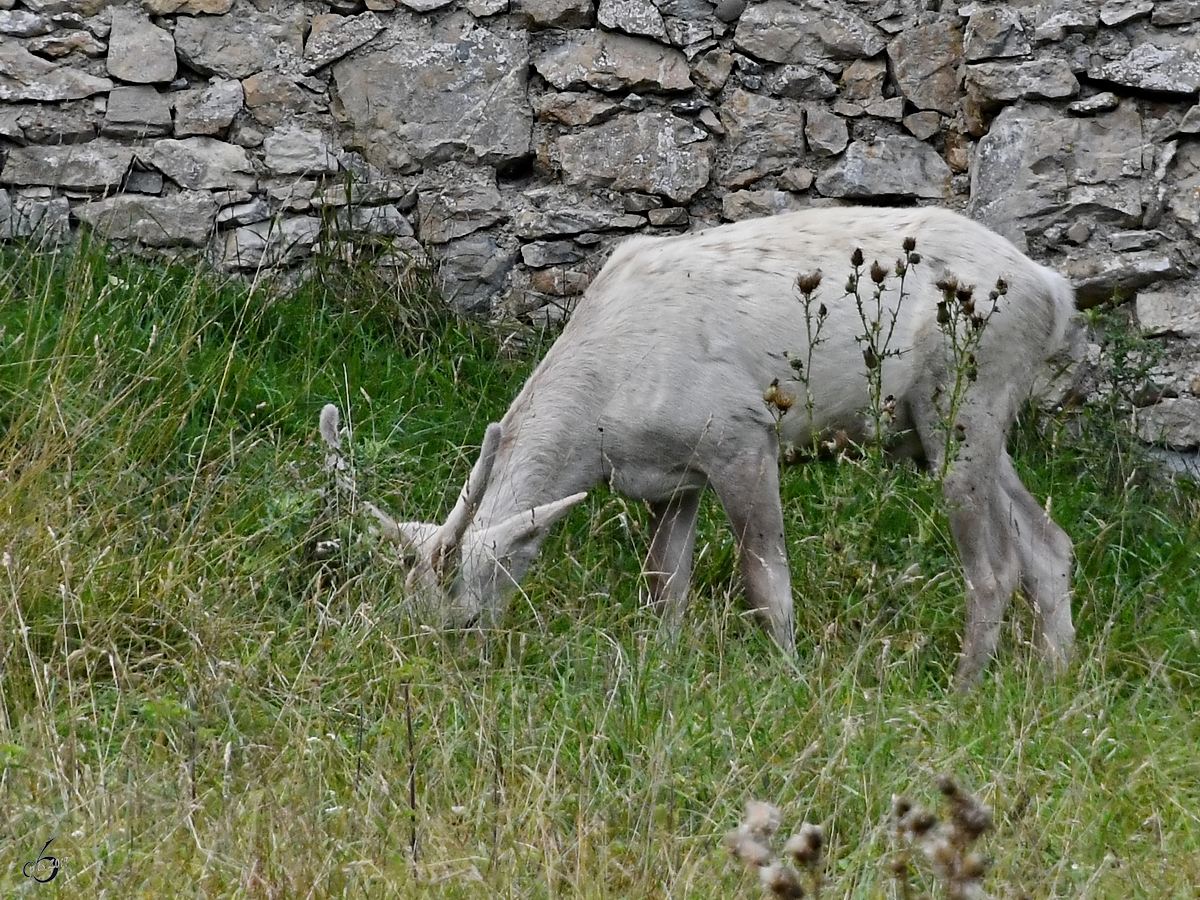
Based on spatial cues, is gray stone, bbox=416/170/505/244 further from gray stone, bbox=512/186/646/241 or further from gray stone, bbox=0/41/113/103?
gray stone, bbox=0/41/113/103

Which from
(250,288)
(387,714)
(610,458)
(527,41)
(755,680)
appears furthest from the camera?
(527,41)

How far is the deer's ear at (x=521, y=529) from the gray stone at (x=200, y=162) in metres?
3.08

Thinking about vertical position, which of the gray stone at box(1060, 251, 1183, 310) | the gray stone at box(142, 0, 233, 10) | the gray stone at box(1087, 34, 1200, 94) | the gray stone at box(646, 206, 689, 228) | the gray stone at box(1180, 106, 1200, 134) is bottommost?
the gray stone at box(1060, 251, 1183, 310)

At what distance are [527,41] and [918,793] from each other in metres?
4.49

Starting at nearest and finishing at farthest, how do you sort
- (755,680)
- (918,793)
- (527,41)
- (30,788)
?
(30,788) < (918,793) < (755,680) < (527,41)

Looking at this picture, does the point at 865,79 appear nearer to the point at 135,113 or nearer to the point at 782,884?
the point at 135,113

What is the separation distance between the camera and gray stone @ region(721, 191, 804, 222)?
6.71m

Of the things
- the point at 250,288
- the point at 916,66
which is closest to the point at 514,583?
the point at 250,288

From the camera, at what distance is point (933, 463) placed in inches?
200

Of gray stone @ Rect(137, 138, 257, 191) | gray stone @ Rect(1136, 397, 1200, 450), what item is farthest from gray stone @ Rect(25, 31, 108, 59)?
gray stone @ Rect(1136, 397, 1200, 450)

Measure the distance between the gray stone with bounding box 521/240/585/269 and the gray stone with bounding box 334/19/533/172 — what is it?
0.42 meters

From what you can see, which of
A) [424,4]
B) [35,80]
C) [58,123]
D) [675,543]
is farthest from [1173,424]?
[35,80]

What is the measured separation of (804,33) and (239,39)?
8.52ft

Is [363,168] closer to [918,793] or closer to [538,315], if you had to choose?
[538,315]
